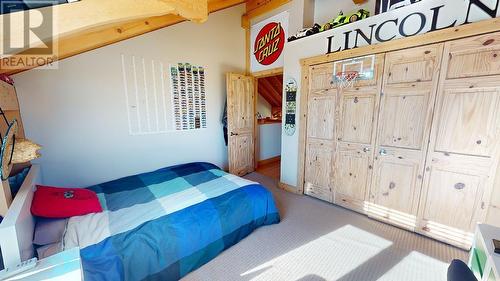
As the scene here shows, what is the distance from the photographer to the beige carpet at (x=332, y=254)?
160 cm

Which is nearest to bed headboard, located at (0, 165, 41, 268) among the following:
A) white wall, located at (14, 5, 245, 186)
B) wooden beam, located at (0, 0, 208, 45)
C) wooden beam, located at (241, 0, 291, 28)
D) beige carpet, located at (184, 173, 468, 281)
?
wooden beam, located at (0, 0, 208, 45)

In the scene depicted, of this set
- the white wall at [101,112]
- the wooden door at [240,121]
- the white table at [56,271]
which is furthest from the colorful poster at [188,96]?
the white table at [56,271]

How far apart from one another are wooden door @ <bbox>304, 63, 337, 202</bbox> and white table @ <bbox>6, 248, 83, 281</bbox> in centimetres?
262

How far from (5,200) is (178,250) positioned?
41.6 inches

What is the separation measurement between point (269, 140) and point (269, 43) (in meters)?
2.16

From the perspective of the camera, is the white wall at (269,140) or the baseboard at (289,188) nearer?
the baseboard at (289,188)

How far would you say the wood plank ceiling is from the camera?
4.52m

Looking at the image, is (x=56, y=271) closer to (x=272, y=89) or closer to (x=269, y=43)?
(x=269, y=43)

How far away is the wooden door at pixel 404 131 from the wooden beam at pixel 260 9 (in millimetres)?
1992

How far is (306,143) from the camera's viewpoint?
291 centimetres

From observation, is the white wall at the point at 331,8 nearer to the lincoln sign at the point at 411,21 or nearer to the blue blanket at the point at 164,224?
the lincoln sign at the point at 411,21

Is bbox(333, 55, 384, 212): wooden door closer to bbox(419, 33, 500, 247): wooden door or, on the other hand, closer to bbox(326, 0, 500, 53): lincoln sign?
bbox(326, 0, 500, 53): lincoln sign

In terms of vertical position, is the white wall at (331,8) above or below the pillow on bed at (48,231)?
above

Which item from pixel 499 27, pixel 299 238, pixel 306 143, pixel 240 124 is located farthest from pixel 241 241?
pixel 499 27
